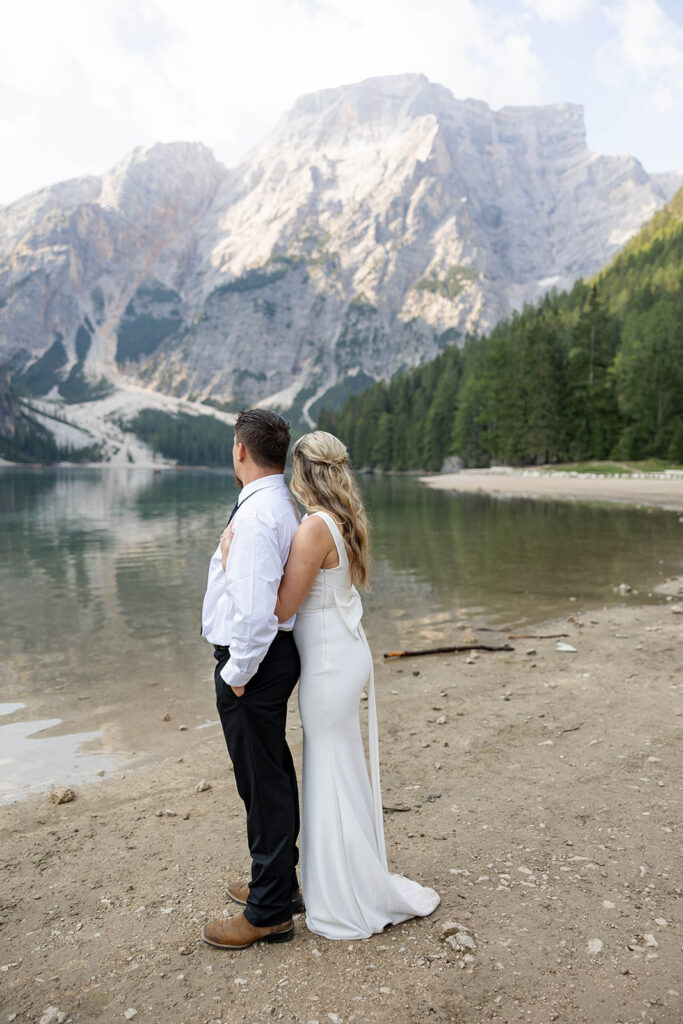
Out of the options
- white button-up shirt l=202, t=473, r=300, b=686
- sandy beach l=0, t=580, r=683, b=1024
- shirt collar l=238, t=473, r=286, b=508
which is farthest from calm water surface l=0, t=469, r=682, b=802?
shirt collar l=238, t=473, r=286, b=508

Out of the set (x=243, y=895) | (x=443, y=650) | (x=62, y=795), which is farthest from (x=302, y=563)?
(x=443, y=650)

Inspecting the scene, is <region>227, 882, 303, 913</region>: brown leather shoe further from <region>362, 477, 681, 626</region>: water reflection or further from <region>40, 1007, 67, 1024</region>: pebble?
<region>362, 477, 681, 626</region>: water reflection

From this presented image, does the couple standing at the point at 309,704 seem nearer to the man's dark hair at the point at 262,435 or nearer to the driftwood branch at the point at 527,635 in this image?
the man's dark hair at the point at 262,435

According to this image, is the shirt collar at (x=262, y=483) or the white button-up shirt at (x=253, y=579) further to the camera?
the shirt collar at (x=262, y=483)

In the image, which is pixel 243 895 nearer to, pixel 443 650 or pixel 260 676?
pixel 260 676

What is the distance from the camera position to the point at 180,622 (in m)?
15.9

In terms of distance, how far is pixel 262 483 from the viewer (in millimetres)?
4086

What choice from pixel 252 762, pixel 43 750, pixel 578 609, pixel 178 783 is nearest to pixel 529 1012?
pixel 252 762

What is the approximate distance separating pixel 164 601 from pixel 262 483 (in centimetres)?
1538

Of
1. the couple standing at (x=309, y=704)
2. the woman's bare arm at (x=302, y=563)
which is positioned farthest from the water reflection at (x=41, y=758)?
the woman's bare arm at (x=302, y=563)

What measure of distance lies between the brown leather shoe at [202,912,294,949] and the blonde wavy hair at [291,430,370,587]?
7.69 ft

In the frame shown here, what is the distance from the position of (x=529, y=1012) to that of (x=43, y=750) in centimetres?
708

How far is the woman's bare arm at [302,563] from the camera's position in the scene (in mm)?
3865

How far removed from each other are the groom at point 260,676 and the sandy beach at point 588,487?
143 feet
